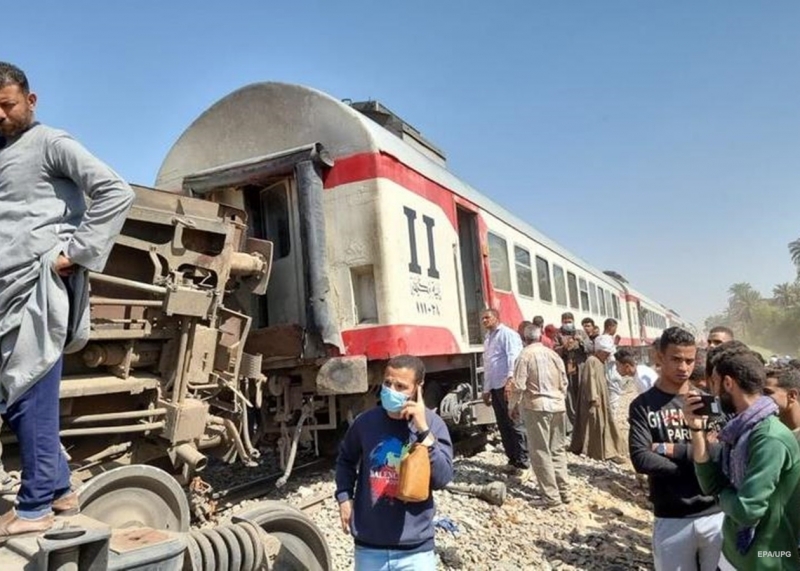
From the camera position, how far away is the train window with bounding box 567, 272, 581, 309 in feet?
46.5

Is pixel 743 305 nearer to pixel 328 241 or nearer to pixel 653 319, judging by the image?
pixel 653 319

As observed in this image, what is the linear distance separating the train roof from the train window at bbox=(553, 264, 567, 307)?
6536 mm

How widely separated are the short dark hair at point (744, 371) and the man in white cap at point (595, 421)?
17.9ft

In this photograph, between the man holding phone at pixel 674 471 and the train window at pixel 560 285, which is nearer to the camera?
the man holding phone at pixel 674 471

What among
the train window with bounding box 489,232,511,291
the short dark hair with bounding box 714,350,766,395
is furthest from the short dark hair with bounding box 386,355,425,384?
the train window with bounding box 489,232,511,291

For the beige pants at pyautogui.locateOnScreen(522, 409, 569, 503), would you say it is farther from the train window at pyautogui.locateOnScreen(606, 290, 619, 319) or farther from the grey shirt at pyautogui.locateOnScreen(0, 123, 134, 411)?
the train window at pyautogui.locateOnScreen(606, 290, 619, 319)

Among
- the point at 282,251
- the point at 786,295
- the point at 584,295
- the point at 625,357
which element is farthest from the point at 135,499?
the point at 786,295

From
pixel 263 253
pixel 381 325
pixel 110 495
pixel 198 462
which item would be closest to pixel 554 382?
pixel 381 325

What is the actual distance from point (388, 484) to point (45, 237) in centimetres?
168

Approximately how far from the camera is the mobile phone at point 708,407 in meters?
2.73

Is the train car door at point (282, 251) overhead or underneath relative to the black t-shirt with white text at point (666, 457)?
overhead

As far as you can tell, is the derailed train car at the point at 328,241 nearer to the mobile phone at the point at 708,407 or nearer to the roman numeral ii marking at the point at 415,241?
the roman numeral ii marking at the point at 415,241

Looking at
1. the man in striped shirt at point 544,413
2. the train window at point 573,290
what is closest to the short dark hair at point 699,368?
the man in striped shirt at point 544,413

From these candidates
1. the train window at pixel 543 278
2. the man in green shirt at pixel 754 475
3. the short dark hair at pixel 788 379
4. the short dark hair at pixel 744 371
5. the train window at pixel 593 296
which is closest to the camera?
the man in green shirt at pixel 754 475
